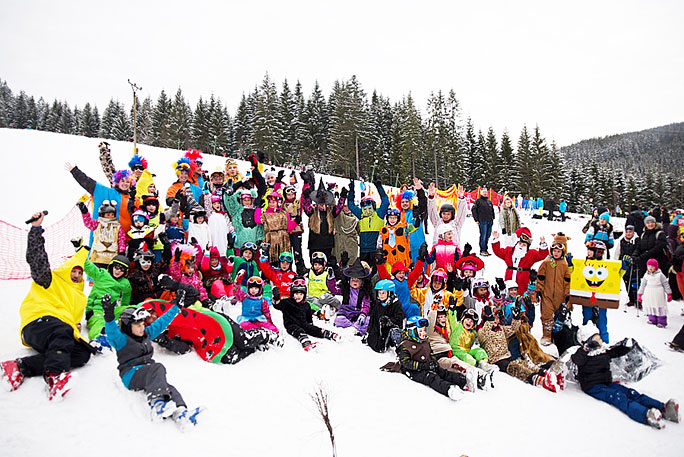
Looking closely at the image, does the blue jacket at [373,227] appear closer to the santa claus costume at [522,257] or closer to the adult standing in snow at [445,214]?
the adult standing in snow at [445,214]

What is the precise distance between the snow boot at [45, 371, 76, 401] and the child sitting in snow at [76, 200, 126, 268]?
6.75ft

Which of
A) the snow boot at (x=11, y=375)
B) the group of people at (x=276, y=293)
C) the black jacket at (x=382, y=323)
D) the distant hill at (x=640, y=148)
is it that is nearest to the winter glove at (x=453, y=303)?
the group of people at (x=276, y=293)

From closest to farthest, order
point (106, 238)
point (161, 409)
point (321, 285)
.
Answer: point (161, 409), point (106, 238), point (321, 285)

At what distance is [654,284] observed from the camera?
7480 millimetres

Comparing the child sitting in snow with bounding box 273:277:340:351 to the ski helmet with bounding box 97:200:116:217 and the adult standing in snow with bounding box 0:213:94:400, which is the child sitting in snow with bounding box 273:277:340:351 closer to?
the adult standing in snow with bounding box 0:213:94:400

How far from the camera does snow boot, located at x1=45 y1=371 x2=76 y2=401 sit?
3518 mm

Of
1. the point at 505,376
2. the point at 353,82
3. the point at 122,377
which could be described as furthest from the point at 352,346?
the point at 353,82

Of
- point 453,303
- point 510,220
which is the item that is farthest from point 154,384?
point 510,220

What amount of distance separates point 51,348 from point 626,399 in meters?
6.45

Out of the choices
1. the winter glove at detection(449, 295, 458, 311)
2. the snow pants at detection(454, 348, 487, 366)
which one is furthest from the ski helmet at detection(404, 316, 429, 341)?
the winter glove at detection(449, 295, 458, 311)

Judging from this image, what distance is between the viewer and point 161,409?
3.43 meters

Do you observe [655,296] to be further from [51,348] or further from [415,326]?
[51,348]

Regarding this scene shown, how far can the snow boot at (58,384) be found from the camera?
352 cm

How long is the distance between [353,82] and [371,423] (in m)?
41.9
